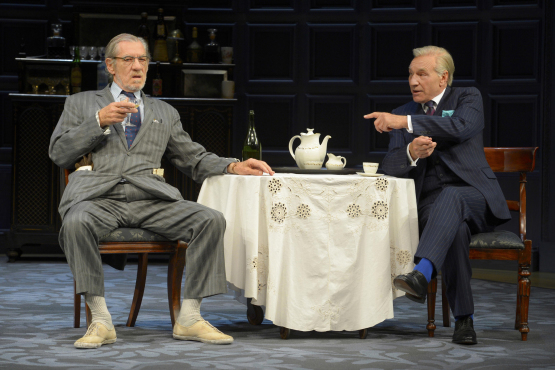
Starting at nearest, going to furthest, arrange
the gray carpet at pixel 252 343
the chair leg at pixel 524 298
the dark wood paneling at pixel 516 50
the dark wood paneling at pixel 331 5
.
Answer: the gray carpet at pixel 252 343 < the chair leg at pixel 524 298 < the dark wood paneling at pixel 516 50 < the dark wood paneling at pixel 331 5

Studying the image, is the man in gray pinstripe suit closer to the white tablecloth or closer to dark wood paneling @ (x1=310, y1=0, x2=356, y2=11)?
the white tablecloth

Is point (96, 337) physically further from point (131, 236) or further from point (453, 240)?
point (453, 240)

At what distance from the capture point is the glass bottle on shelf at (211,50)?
19.9 feet

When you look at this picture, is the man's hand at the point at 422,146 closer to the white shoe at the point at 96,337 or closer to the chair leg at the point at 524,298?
the chair leg at the point at 524,298

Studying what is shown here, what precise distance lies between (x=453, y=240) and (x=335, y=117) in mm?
3411

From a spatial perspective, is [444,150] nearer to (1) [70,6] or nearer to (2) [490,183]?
(2) [490,183]

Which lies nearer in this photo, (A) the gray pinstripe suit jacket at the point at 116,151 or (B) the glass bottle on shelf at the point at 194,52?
(A) the gray pinstripe suit jacket at the point at 116,151

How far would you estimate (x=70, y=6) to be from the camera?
6262 millimetres

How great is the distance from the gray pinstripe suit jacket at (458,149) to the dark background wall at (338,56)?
283 centimetres

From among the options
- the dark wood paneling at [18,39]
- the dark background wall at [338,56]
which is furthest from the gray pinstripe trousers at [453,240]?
the dark wood paneling at [18,39]

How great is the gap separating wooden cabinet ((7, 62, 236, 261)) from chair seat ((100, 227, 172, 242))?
2824 millimetres

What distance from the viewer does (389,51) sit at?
6.22m

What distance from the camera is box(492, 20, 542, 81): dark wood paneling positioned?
19.4 ft

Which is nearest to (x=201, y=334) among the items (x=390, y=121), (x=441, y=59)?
(x=390, y=121)
